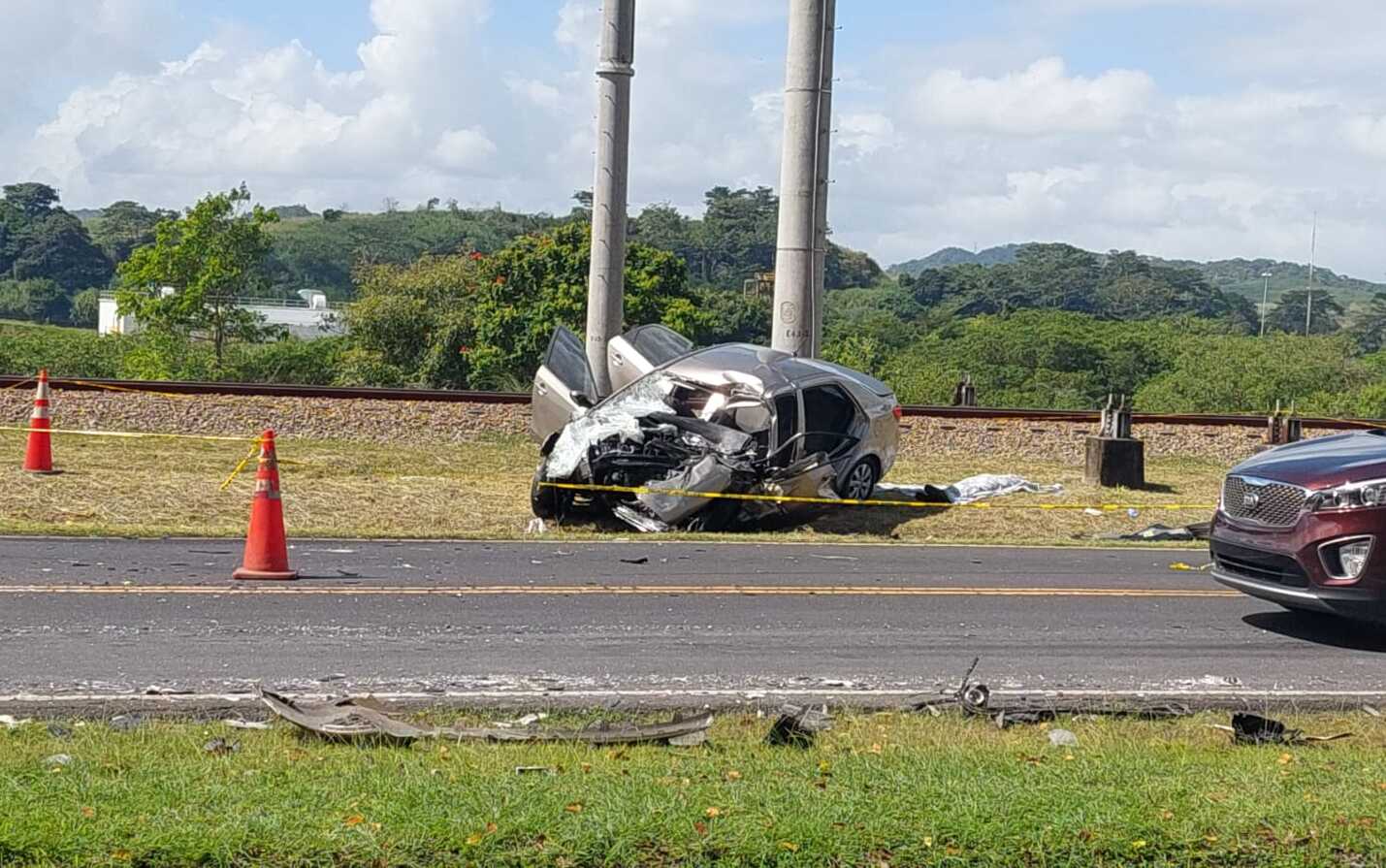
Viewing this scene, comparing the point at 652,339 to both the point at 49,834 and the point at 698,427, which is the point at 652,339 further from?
the point at 49,834

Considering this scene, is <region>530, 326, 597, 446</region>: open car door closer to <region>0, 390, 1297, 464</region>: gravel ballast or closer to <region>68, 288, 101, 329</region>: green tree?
<region>0, 390, 1297, 464</region>: gravel ballast

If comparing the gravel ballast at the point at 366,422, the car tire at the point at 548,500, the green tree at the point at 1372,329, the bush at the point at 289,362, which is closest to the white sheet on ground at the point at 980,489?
the gravel ballast at the point at 366,422

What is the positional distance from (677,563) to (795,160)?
27.4ft

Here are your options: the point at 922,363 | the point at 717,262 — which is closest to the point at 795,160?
the point at 922,363

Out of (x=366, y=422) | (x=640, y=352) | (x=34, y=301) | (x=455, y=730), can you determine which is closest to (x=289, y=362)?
(x=366, y=422)

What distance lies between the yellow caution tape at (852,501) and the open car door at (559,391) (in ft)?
7.11

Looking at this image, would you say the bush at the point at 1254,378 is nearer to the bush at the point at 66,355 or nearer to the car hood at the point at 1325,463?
the bush at the point at 66,355

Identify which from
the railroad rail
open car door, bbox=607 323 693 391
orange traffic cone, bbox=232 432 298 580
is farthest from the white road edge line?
the railroad rail

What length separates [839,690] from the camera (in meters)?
8.61

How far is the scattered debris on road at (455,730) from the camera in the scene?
7086 mm

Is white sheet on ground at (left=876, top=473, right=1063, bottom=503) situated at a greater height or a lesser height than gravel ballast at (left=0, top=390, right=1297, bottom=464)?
lesser

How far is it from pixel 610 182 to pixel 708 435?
7.73 meters

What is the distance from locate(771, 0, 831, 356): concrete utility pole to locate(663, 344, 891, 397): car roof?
9.45 ft

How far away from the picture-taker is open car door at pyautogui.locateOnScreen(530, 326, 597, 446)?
57.9ft
